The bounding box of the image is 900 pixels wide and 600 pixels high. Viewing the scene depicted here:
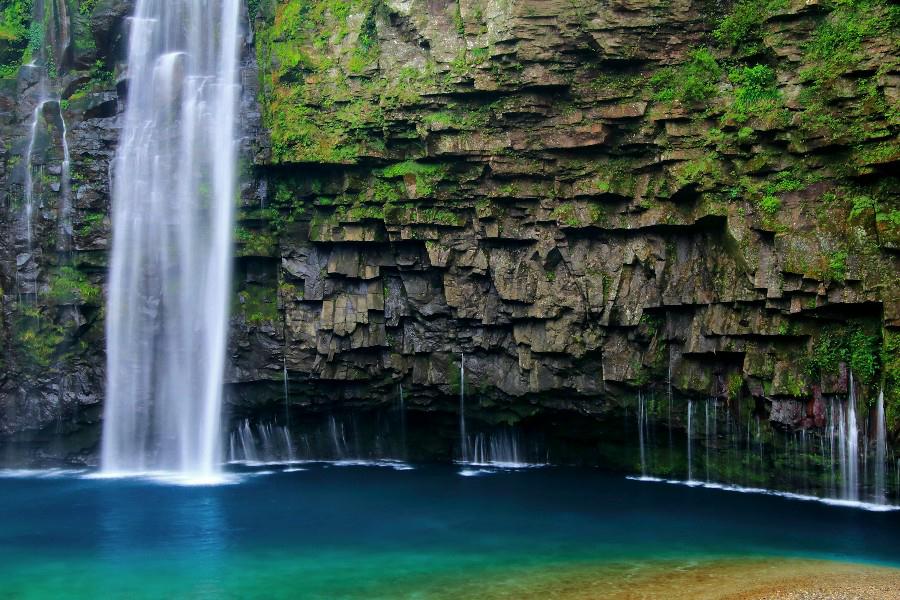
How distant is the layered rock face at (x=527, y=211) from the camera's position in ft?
79.9

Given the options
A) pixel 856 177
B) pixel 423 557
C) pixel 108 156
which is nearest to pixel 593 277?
pixel 856 177

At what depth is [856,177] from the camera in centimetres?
2380

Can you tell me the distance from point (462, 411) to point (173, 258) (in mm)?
11161

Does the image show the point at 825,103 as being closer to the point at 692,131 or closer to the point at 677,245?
the point at 692,131

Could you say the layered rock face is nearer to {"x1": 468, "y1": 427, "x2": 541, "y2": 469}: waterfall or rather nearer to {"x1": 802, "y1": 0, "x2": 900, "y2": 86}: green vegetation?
{"x1": 802, "y1": 0, "x2": 900, "y2": 86}: green vegetation

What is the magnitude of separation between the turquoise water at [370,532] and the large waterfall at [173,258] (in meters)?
2.58

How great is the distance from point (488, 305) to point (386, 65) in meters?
8.40

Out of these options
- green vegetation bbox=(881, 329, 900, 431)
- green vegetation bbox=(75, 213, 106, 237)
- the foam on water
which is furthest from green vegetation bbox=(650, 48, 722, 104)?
green vegetation bbox=(75, 213, 106, 237)

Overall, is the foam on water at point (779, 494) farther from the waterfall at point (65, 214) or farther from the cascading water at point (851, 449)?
the waterfall at point (65, 214)

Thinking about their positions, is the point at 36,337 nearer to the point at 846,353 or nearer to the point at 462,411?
the point at 462,411

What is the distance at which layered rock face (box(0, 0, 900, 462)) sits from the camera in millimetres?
24344

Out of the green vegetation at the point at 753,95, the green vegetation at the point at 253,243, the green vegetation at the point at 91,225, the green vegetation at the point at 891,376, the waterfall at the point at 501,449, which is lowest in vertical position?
the waterfall at the point at 501,449

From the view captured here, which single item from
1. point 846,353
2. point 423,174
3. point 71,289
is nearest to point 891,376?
point 846,353


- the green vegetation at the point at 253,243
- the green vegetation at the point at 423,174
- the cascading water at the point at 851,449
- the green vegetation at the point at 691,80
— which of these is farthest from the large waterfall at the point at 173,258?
the cascading water at the point at 851,449
